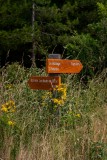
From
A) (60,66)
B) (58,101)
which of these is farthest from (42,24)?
(58,101)

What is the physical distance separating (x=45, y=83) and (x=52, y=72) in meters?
0.19

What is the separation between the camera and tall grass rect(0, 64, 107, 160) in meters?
5.71

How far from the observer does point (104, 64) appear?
379 inches

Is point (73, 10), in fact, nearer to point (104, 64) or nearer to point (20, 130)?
point (104, 64)

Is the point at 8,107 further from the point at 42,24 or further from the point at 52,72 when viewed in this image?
the point at 42,24

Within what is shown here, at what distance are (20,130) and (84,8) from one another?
41.7 feet

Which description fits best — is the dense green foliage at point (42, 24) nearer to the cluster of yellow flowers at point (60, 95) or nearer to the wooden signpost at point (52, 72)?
the wooden signpost at point (52, 72)

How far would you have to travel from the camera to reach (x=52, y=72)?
680 cm

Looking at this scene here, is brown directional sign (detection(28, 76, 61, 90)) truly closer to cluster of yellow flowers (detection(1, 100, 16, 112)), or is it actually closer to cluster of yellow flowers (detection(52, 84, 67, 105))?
cluster of yellow flowers (detection(52, 84, 67, 105))

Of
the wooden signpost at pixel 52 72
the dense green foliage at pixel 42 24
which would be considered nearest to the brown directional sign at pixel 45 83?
the wooden signpost at pixel 52 72

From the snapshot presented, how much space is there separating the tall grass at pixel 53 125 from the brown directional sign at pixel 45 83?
198mm

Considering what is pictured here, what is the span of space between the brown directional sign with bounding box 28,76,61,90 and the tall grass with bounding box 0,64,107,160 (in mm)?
198

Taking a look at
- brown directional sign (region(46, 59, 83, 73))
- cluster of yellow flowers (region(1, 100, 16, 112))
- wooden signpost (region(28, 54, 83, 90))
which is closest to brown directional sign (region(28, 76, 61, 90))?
wooden signpost (region(28, 54, 83, 90))

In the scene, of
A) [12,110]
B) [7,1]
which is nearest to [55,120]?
[12,110]
